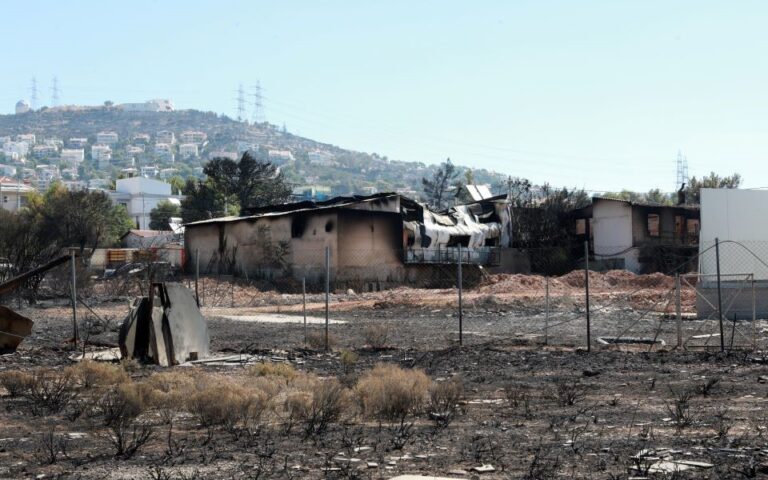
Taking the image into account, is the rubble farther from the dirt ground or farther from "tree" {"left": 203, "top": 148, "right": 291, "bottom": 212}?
"tree" {"left": 203, "top": 148, "right": 291, "bottom": 212}

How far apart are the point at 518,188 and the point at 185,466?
70703 mm

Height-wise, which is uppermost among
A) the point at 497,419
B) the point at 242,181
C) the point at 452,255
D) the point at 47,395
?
the point at 242,181

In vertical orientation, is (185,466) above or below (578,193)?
below

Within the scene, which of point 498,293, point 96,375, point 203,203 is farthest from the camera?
point 203,203

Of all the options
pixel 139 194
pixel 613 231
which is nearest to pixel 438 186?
pixel 139 194

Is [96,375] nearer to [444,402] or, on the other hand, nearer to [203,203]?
[444,402]

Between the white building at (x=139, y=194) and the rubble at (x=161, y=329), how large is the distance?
135 meters

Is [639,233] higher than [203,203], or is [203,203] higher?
[203,203]

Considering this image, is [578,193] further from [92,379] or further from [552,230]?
[92,379]

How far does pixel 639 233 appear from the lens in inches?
2441

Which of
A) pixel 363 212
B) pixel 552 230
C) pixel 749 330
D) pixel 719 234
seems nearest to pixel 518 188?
pixel 552 230

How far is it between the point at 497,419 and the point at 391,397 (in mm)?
1258

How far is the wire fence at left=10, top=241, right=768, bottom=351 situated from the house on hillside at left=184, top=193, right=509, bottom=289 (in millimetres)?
116

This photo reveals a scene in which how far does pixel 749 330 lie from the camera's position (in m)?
25.3
